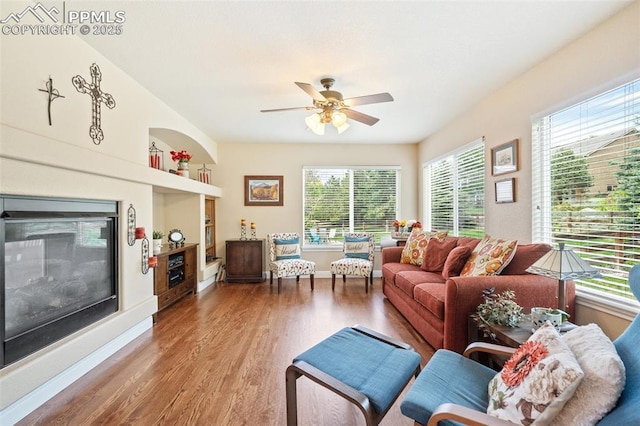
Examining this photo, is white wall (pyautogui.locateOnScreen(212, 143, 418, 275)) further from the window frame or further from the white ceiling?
the white ceiling

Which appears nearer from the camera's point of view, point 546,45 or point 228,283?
point 546,45

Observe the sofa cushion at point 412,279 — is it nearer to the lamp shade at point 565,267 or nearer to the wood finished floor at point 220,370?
the wood finished floor at point 220,370

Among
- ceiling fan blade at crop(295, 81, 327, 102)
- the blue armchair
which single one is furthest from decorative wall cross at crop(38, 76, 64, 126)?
the blue armchair

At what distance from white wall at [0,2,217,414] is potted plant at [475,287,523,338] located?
3.00 metres

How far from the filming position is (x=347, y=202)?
5.44 meters

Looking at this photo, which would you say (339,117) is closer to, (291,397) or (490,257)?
(490,257)

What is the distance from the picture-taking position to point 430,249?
Answer: 139 inches

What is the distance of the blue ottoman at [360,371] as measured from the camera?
1307 millimetres

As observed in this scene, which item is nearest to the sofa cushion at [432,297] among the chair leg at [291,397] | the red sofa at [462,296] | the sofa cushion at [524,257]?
the red sofa at [462,296]

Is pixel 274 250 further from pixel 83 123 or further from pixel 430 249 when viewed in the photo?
pixel 83 123

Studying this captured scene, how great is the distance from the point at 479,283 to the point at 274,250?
3301 mm

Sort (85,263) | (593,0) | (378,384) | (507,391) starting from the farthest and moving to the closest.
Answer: (85,263) < (593,0) < (378,384) < (507,391)

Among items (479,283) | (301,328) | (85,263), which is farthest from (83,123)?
(479,283)

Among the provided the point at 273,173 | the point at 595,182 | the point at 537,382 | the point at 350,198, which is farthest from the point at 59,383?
the point at 350,198
